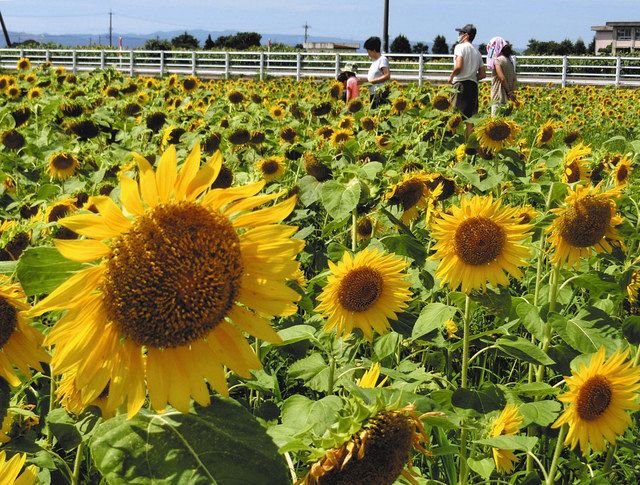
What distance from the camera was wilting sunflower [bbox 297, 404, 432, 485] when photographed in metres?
0.99

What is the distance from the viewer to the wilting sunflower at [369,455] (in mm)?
989

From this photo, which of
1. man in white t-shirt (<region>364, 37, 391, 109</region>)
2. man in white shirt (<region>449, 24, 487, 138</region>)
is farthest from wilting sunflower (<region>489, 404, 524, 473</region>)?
man in white shirt (<region>449, 24, 487, 138</region>)

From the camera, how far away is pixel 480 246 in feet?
6.70

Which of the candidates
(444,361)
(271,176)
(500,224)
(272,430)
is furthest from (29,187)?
(272,430)

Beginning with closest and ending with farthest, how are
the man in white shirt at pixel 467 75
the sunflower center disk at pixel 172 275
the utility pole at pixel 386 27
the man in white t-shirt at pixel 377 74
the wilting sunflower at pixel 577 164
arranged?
the sunflower center disk at pixel 172 275 < the wilting sunflower at pixel 577 164 < the man in white t-shirt at pixel 377 74 < the man in white shirt at pixel 467 75 < the utility pole at pixel 386 27

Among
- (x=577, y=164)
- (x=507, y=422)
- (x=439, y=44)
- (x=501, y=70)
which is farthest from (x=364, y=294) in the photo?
A: (x=439, y=44)

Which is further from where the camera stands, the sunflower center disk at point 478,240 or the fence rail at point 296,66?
the fence rail at point 296,66

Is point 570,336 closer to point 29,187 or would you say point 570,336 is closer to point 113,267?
point 113,267

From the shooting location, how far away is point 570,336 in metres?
2.07

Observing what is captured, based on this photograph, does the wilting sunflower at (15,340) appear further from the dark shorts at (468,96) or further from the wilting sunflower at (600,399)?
the dark shorts at (468,96)

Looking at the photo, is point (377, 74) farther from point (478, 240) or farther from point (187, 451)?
point (187, 451)

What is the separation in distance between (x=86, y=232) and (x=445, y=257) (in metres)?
1.36

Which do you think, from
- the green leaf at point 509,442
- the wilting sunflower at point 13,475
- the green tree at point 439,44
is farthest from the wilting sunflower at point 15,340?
the green tree at point 439,44

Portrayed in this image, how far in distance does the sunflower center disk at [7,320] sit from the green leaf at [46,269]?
13cm
